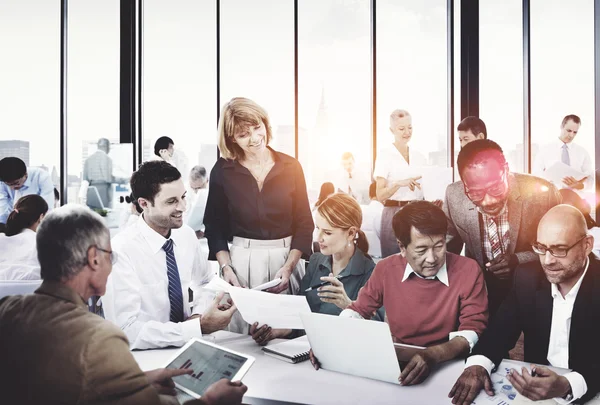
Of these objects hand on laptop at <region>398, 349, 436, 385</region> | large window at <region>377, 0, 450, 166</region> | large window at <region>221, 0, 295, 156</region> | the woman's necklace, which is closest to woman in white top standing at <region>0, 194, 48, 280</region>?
the woman's necklace

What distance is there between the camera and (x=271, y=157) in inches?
106

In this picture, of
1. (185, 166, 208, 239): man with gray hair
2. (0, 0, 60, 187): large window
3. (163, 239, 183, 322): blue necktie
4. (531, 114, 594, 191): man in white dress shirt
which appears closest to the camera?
(163, 239, 183, 322): blue necktie

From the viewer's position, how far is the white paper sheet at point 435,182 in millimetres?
3811

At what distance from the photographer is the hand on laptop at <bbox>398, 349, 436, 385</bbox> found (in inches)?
63.0

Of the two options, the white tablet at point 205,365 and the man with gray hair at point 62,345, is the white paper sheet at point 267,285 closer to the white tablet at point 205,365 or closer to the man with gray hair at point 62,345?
the white tablet at point 205,365

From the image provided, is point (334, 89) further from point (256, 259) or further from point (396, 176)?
point (256, 259)

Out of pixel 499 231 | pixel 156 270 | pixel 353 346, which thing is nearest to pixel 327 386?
pixel 353 346

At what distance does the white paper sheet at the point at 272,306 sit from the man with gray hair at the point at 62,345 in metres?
0.76

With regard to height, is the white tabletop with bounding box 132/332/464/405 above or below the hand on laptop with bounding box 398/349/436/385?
below

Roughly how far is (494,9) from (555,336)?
14.2 ft

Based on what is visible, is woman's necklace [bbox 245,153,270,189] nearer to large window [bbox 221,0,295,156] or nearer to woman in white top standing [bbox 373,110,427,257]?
woman in white top standing [bbox 373,110,427,257]

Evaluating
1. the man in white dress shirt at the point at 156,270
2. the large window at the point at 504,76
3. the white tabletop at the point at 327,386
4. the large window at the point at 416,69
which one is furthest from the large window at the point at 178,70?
the white tabletop at the point at 327,386

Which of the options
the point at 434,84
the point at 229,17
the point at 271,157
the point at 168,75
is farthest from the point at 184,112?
the point at 271,157

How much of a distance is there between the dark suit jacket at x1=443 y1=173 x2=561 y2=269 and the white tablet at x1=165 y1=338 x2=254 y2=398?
1460mm
